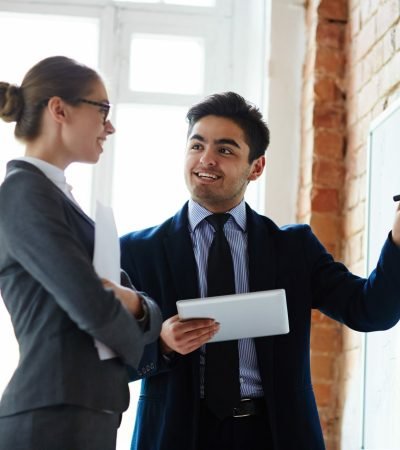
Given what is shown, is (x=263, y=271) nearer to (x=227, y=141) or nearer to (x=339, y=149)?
(x=227, y=141)

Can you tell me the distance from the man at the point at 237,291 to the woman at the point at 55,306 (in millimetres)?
371

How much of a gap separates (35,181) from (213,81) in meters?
2.52

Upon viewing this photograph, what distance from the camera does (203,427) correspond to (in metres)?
2.00

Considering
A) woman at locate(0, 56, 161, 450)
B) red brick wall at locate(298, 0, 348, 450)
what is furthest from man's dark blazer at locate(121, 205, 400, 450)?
red brick wall at locate(298, 0, 348, 450)

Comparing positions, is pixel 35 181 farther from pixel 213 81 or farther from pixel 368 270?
pixel 213 81

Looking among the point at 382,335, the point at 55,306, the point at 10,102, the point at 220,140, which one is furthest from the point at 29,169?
the point at 382,335

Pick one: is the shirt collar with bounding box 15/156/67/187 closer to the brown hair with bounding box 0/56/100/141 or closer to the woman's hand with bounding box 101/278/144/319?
the brown hair with bounding box 0/56/100/141

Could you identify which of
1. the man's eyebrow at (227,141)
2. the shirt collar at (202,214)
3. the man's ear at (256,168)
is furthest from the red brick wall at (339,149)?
the shirt collar at (202,214)

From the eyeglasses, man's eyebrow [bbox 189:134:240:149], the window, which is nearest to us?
the eyeglasses

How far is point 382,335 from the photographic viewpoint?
8.21 feet

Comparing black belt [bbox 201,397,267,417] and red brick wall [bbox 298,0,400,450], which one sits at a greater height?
red brick wall [bbox 298,0,400,450]

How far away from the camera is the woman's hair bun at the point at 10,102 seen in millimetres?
1587

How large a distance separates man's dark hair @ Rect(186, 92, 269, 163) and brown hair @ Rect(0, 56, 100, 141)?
2.63ft

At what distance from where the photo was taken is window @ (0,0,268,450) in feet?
12.2
